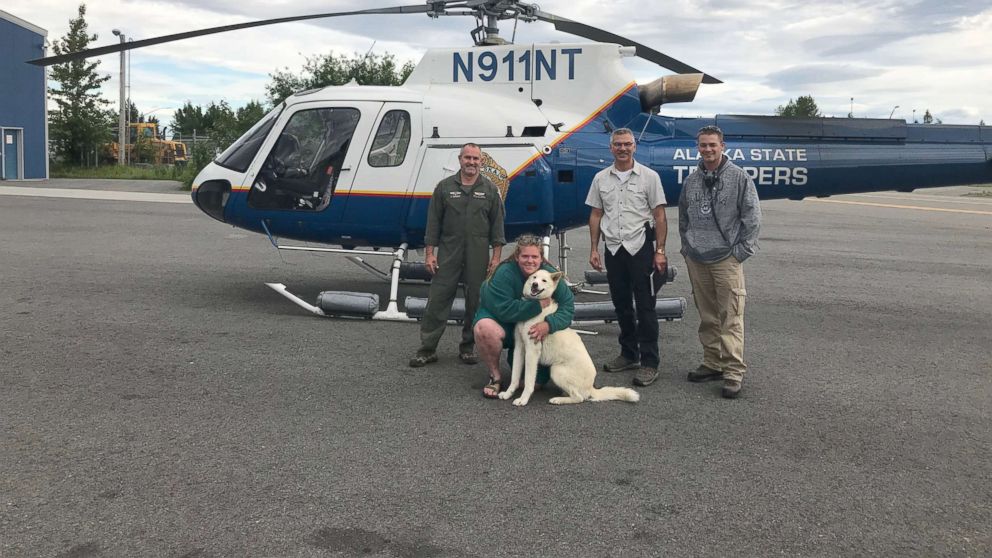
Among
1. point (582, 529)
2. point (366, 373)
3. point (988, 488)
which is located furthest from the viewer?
point (366, 373)

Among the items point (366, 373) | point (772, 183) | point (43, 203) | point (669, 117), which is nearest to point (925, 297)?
point (772, 183)

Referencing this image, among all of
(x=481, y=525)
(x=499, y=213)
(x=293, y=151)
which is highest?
(x=293, y=151)

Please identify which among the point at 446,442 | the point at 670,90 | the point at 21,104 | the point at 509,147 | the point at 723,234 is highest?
the point at 21,104

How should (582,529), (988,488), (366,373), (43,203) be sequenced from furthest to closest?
(43,203)
(366,373)
(988,488)
(582,529)

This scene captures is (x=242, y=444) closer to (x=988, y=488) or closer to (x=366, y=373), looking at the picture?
(x=366, y=373)

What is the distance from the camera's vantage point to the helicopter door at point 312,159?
805 centimetres

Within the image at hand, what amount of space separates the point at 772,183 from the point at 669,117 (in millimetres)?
1303

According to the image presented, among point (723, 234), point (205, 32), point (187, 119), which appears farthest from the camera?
point (187, 119)

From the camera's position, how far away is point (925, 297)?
10070mm

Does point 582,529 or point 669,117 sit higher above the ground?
point 669,117

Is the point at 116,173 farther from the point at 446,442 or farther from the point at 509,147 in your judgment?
the point at 446,442

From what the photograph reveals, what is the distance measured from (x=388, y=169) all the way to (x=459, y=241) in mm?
2032

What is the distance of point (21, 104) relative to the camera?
109 feet

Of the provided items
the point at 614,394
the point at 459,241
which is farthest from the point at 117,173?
the point at 614,394
